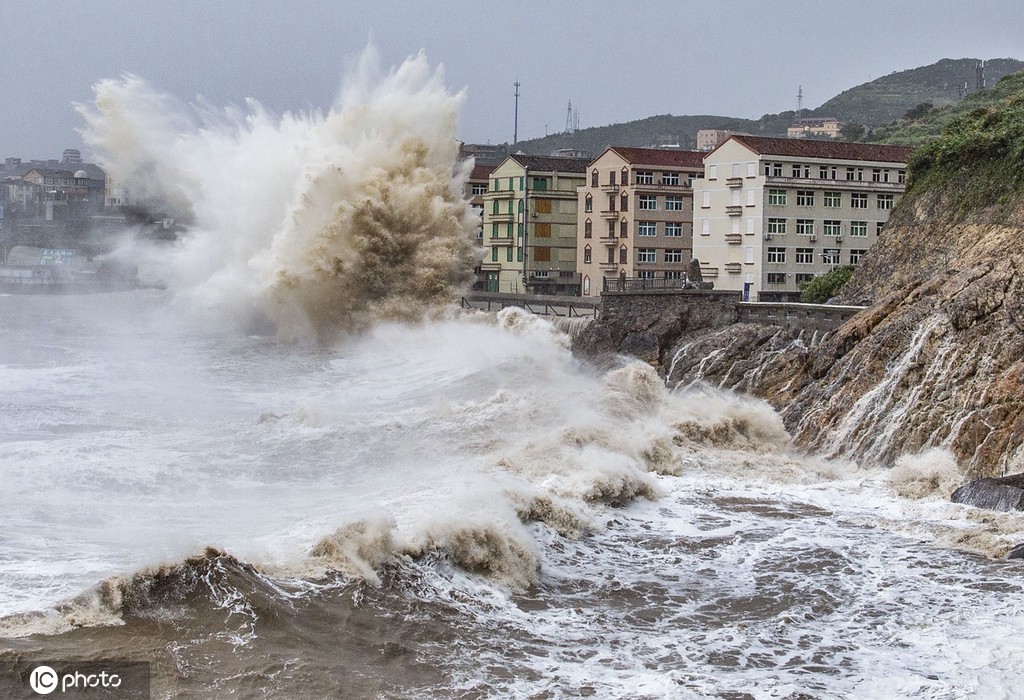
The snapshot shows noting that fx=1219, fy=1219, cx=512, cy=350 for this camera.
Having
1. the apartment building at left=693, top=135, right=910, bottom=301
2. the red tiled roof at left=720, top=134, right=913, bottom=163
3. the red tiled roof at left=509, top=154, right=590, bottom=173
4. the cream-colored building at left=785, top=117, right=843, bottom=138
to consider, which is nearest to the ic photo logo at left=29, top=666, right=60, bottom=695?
the apartment building at left=693, top=135, right=910, bottom=301

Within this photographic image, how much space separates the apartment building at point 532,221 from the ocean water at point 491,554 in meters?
29.8

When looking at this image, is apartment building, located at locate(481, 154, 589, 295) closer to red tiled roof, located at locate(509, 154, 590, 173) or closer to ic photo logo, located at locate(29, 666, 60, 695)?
red tiled roof, located at locate(509, 154, 590, 173)

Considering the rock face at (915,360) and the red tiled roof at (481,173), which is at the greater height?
the red tiled roof at (481,173)

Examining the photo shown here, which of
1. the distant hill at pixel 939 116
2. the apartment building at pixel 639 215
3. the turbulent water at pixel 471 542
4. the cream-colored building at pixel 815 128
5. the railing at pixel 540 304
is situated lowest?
the turbulent water at pixel 471 542

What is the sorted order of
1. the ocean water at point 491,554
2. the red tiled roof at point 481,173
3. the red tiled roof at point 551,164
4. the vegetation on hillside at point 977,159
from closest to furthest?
the ocean water at point 491,554 → the vegetation on hillside at point 977,159 → the red tiled roof at point 551,164 → the red tiled roof at point 481,173

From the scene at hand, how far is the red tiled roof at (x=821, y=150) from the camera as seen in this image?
4772 centimetres

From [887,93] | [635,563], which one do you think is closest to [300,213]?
[635,563]

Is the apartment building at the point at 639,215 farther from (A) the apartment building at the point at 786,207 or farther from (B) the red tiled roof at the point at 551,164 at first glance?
(B) the red tiled roof at the point at 551,164

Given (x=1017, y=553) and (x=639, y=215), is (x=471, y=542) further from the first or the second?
(x=639, y=215)

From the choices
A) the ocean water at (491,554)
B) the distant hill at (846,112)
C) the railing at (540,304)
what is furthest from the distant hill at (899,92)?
the ocean water at (491,554)

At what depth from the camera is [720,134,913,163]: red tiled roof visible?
4772 cm

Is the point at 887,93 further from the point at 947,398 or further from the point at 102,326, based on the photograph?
the point at 947,398

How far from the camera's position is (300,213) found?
44.0 meters

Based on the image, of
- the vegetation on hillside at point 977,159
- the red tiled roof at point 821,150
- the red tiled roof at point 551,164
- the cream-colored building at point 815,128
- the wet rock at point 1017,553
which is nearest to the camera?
the wet rock at point 1017,553
